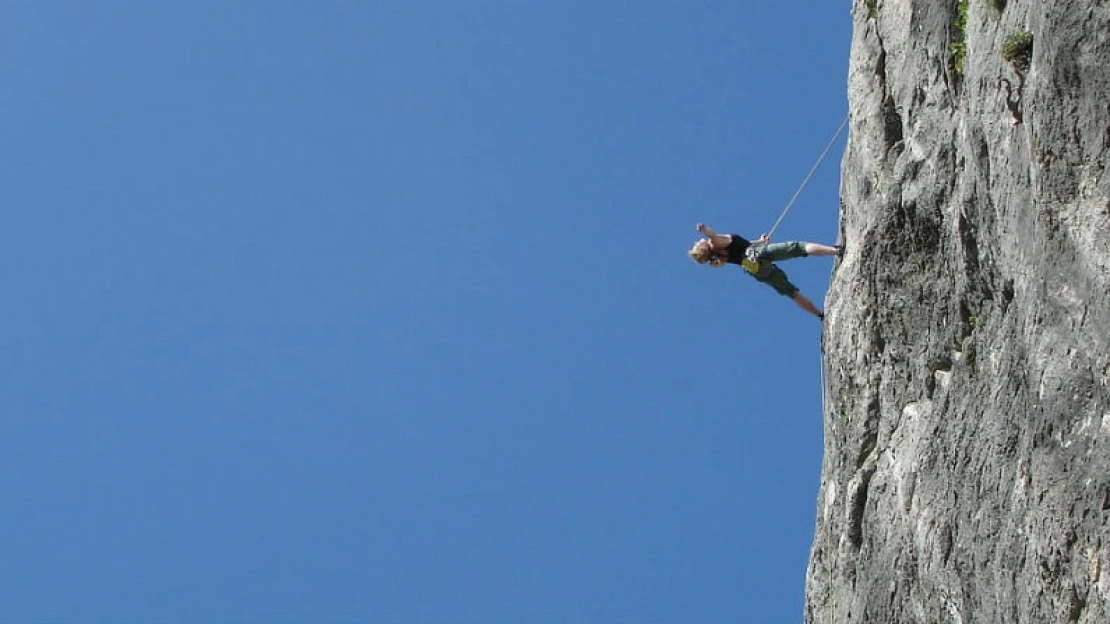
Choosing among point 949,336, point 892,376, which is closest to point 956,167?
point 949,336

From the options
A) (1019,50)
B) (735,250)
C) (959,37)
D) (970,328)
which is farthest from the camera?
(735,250)

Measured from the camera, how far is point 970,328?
43.4 ft

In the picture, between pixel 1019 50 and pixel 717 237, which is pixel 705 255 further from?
pixel 1019 50

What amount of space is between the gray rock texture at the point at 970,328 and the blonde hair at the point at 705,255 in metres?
1.87

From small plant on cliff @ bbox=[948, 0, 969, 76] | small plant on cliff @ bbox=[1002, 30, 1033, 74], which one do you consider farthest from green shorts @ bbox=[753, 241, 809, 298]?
small plant on cliff @ bbox=[1002, 30, 1033, 74]

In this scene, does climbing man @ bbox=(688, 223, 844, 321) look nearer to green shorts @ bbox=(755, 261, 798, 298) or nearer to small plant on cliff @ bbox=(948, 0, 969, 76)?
green shorts @ bbox=(755, 261, 798, 298)

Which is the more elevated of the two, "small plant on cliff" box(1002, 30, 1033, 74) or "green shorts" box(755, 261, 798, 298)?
"green shorts" box(755, 261, 798, 298)

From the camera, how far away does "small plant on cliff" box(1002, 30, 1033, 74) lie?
11.1 m

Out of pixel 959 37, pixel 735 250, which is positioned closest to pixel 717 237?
pixel 735 250

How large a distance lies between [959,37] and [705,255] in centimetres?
541

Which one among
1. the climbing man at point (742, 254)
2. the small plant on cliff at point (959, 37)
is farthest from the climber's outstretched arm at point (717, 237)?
the small plant on cliff at point (959, 37)

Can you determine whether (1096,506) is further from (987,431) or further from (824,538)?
(824,538)

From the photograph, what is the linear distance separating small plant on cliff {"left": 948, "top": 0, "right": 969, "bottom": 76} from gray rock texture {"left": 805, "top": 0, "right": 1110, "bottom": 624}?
0.06 meters

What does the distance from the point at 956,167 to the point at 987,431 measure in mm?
3109
